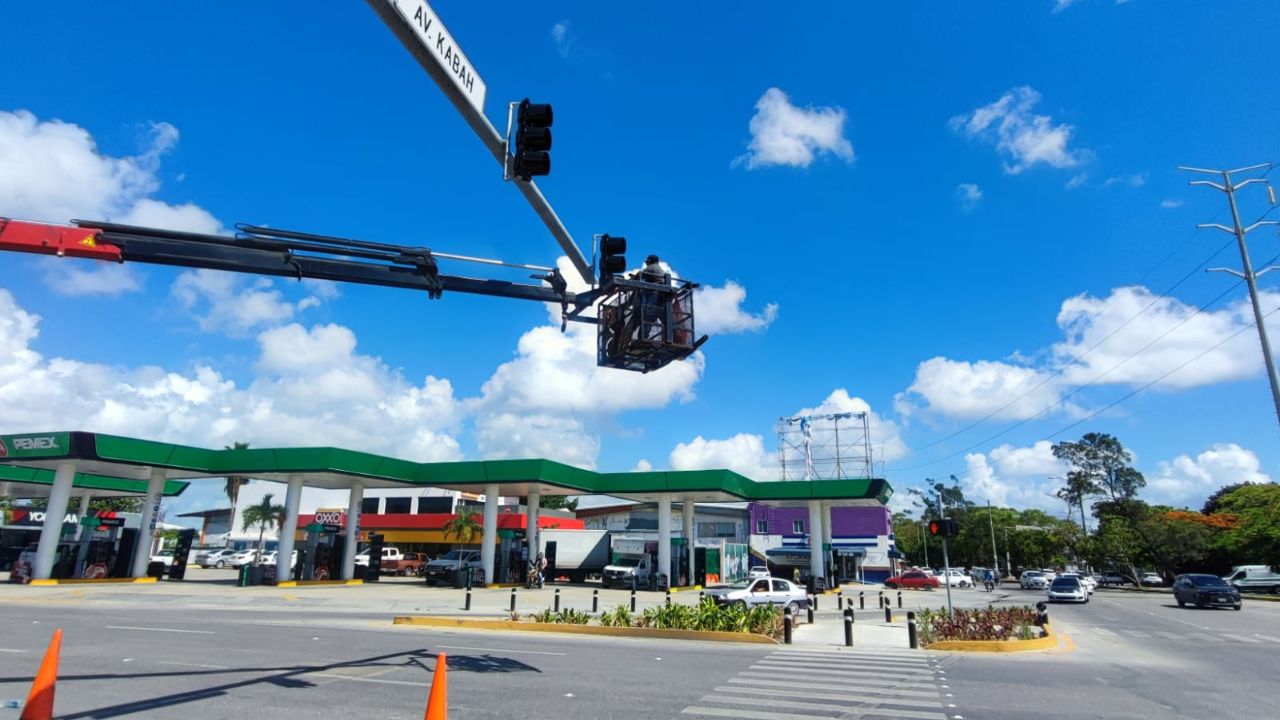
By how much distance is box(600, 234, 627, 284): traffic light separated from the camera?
30.2ft

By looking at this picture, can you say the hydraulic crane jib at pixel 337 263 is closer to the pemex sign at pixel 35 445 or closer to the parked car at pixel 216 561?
the pemex sign at pixel 35 445

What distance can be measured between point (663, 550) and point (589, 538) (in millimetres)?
9294

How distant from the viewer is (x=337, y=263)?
10.5 metres

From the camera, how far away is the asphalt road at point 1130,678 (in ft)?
30.6

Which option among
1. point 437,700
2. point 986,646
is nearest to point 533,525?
point 986,646

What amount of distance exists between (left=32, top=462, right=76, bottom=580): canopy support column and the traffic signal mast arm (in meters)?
28.1

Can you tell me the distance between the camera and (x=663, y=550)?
1528 inches

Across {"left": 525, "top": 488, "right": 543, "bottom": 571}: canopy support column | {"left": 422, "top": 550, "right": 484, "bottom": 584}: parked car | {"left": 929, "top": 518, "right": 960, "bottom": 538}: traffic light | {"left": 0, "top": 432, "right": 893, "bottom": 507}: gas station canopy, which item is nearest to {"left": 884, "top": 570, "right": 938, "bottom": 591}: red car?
{"left": 0, "top": 432, "right": 893, "bottom": 507}: gas station canopy

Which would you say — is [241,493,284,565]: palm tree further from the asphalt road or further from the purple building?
the asphalt road

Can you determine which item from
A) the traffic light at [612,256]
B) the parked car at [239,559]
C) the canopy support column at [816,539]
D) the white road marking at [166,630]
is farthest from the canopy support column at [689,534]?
the parked car at [239,559]

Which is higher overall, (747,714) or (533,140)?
(533,140)

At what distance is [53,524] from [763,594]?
3211 cm

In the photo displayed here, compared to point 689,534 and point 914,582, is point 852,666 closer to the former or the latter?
point 689,534

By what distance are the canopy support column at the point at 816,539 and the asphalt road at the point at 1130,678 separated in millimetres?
21127
